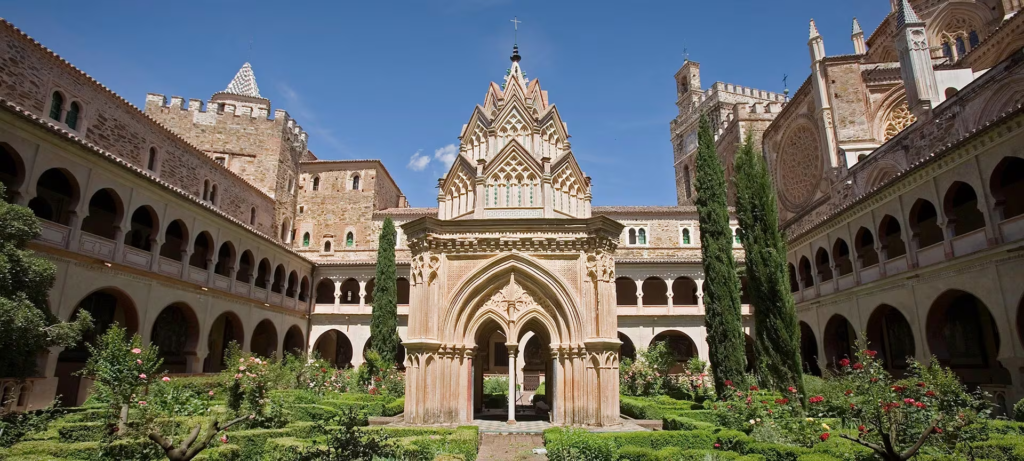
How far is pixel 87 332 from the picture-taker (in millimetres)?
20672

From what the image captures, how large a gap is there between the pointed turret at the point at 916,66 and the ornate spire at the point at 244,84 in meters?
37.0

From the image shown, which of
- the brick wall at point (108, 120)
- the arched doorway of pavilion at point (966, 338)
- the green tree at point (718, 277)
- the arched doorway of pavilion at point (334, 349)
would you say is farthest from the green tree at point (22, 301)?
the arched doorway of pavilion at point (966, 338)

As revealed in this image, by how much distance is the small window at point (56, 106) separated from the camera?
20.0 m

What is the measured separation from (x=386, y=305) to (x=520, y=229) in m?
Result: 17.0

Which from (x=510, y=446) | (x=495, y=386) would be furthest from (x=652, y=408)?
(x=495, y=386)

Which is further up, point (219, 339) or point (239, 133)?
point (239, 133)

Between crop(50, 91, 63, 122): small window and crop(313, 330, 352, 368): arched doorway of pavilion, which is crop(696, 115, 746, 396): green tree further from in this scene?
crop(313, 330, 352, 368): arched doorway of pavilion

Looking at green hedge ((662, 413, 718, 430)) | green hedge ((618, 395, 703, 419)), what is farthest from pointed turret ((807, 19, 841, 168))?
green hedge ((662, 413, 718, 430))

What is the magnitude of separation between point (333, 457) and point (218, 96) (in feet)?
118

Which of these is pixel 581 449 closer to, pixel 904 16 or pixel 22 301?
pixel 22 301

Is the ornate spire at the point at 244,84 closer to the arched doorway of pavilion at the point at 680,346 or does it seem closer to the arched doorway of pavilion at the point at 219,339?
the arched doorway of pavilion at the point at 219,339

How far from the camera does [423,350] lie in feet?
43.1

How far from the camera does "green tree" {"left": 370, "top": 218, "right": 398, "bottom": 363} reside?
28188 millimetres

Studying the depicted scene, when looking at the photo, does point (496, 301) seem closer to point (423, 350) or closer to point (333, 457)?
point (423, 350)
